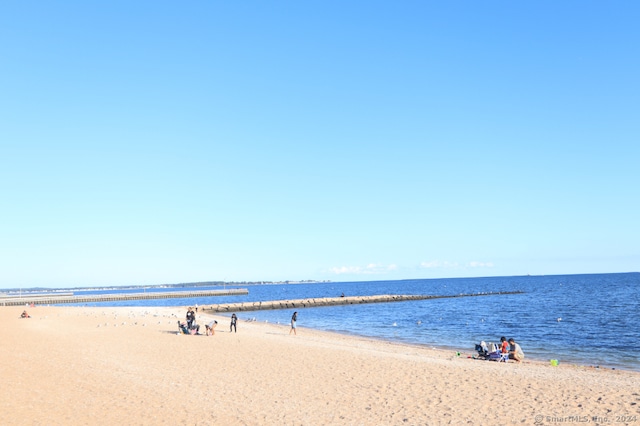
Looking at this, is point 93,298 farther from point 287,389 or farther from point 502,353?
point 287,389

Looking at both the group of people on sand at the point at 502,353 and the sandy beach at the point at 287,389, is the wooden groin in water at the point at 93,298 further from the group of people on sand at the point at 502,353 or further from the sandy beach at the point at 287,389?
the group of people on sand at the point at 502,353

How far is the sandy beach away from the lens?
12602mm

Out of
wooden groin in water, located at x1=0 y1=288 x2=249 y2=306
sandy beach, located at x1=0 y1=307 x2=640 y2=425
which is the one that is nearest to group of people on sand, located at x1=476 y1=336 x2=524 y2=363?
sandy beach, located at x1=0 y1=307 x2=640 y2=425

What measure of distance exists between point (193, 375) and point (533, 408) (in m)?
11.9

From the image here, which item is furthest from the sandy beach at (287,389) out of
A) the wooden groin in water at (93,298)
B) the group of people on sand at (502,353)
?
the wooden groin in water at (93,298)

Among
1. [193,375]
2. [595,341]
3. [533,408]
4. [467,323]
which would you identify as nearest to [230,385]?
[193,375]

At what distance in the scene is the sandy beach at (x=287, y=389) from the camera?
1260 cm

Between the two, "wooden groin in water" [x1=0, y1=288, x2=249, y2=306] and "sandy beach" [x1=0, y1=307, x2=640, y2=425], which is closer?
"sandy beach" [x1=0, y1=307, x2=640, y2=425]

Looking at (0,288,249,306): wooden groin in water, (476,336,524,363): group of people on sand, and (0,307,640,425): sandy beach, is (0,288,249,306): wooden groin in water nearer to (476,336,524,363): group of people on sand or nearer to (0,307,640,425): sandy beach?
(0,307,640,425): sandy beach

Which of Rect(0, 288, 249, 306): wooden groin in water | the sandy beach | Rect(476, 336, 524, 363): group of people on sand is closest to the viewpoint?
the sandy beach

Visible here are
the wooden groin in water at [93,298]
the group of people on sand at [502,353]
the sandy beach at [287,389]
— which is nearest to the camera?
the sandy beach at [287,389]

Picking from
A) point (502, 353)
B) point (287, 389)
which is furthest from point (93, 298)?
point (287, 389)

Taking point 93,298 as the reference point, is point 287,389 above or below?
above

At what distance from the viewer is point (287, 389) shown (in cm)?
1587
